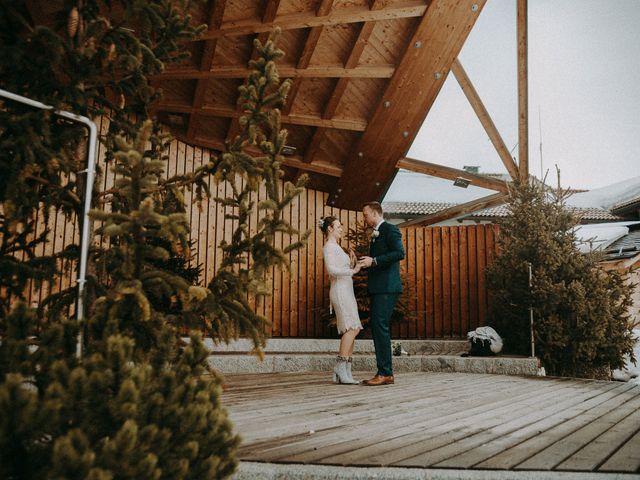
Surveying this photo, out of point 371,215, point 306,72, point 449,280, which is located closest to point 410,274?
point 449,280

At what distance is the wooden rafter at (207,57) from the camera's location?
6.75m

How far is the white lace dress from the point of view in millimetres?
5562

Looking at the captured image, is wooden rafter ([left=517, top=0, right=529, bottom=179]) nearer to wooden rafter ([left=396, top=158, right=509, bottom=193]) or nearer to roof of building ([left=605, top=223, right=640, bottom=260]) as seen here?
wooden rafter ([left=396, top=158, right=509, bottom=193])

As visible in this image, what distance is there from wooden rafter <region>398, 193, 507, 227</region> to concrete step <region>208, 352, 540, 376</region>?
378cm

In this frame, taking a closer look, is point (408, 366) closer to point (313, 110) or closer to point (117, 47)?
point (313, 110)

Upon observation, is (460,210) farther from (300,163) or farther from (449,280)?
(300,163)

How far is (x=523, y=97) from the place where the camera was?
27.9ft

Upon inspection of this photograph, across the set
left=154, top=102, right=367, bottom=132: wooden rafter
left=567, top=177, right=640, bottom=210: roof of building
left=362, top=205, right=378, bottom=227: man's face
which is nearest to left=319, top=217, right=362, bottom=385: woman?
left=362, top=205, right=378, bottom=227: man's face

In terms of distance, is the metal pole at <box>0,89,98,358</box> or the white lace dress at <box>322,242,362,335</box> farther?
the white lace dress at <box>322,242,362,335</box>

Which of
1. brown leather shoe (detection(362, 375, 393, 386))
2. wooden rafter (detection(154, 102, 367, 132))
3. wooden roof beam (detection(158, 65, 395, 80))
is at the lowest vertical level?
brown leather shoe (detection(362, 375, 393, 386))

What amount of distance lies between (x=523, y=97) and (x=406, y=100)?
204 centimetres

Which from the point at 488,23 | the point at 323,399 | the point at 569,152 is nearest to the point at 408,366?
the point at 323,399

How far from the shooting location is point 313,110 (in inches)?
350

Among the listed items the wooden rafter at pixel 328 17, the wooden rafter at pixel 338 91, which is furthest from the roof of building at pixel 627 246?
the wooden rafter at pixel 328 17
